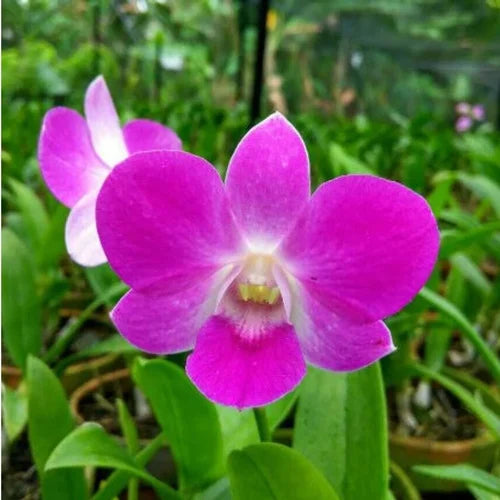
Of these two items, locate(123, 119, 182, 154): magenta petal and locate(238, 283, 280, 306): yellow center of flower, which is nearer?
locate(238, 283, 280, 306): yellow center of flower

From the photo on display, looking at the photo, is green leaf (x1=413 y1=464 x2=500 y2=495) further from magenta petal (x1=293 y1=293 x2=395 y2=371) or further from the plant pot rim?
the plant pot rim

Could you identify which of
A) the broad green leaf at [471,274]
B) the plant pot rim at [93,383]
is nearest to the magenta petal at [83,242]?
the plant pot rim at [93,383]

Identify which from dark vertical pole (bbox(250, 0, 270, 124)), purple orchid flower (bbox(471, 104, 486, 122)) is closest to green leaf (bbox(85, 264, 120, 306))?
dark vertical pole (bbox(250, 0, 270, 124))

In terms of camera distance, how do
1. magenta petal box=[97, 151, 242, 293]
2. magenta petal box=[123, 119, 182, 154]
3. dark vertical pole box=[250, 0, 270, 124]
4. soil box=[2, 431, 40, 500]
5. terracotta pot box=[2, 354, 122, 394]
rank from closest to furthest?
magenta petal box=[97, 151, 242, 293], magenta petal box=[123, 119, 182, 154], soil box=[2, 431, 40, 500], terracotta pot box=[2, 354, 122, 394], dark vertical pole box=[250, 0, 270, 124]

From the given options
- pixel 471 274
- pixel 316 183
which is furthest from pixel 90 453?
pixel 316 183

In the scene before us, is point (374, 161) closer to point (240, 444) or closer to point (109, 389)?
point (109, 389)

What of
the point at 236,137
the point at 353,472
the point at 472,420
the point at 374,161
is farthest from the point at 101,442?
the point at 236,137
